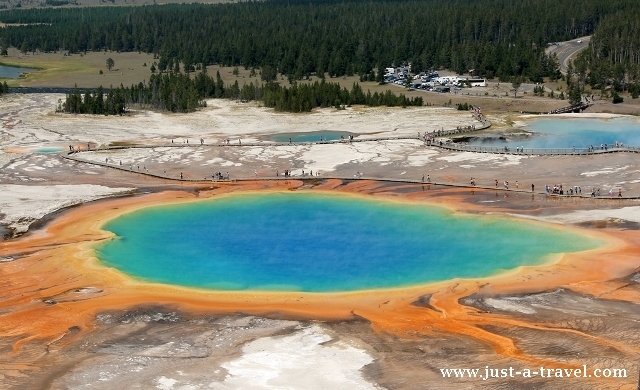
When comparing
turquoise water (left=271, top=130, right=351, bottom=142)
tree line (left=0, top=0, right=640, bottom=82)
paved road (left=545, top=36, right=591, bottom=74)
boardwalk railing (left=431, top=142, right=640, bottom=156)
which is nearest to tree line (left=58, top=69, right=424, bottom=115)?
turquoise water (left=271, top=130, right=351, bottom=142)

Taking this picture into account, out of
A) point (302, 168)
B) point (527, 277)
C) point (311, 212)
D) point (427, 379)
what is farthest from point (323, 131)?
point (427, 379)

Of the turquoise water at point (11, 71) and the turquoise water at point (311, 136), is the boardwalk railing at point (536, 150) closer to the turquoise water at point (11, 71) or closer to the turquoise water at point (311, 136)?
the turquoise water at point (311, 136)

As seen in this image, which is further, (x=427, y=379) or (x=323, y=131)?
(x=323, y=131)

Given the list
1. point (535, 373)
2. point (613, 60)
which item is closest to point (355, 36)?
point (613, 60)

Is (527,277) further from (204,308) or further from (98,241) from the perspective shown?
(98,241)

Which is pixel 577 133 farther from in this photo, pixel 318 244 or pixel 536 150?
pixel 318 244

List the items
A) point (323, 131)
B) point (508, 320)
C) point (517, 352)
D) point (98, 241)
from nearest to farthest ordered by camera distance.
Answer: point (517, 352) < point (508, 320) < point (98, 241) < point (323, 131)
